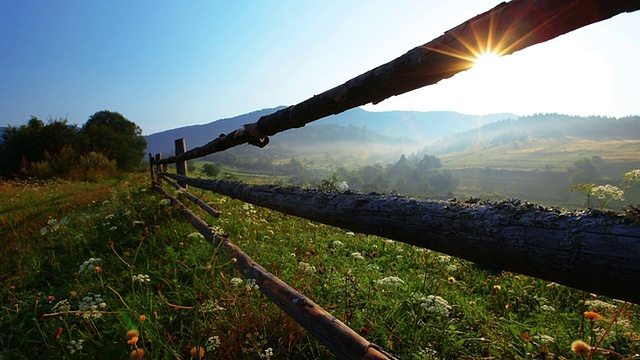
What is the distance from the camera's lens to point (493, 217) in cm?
93

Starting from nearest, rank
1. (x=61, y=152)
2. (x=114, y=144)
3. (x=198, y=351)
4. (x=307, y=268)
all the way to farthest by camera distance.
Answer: (x=198, y=351)
(x=307, y=268)
(x=61, y=152)
(x=114, y=144)

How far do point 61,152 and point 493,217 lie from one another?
28.8 m

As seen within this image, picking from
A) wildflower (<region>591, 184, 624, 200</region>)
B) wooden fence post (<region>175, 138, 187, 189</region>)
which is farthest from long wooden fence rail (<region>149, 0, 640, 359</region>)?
wooden fence post (<region>175, 138, 187, 189</region>)

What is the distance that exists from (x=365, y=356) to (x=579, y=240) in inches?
44.9

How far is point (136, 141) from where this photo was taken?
38062 millimetres

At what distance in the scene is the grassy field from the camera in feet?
7.37

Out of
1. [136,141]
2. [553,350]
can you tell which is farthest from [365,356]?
[136,141]

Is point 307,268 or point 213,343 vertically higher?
point 307,268

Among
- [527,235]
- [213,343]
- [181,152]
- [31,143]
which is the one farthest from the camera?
[31,143]

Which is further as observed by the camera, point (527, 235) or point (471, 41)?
point (471, 41)

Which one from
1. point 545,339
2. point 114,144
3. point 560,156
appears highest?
point 114,144

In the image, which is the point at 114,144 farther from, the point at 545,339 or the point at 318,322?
the point at 545,339

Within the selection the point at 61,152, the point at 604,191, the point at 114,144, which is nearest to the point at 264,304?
the point at 604,191

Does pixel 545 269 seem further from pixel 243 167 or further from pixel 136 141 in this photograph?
pixel 243 167
